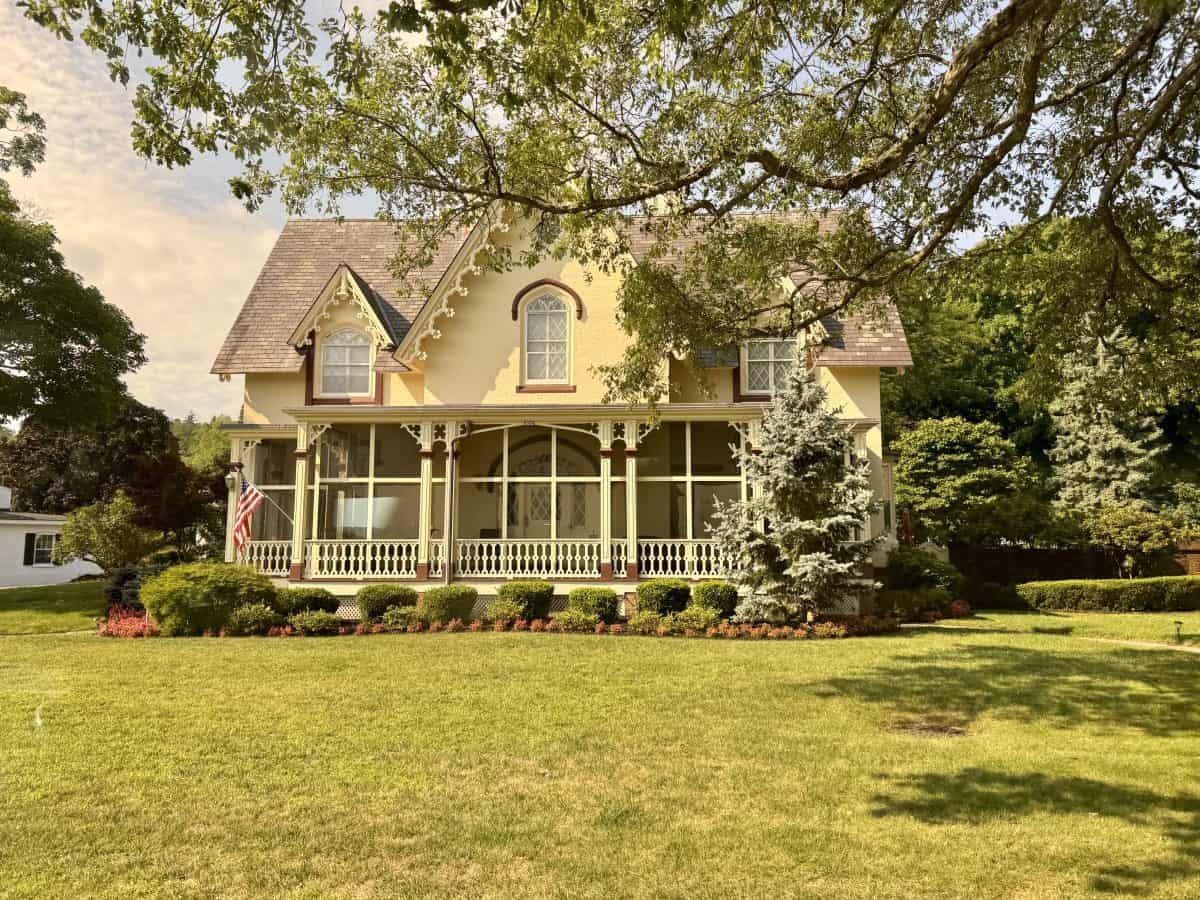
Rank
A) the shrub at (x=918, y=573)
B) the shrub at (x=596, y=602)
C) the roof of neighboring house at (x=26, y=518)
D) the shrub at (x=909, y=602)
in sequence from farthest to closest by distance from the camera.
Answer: the roof of neighboring house at (x=26, y=518), the shrub at (x=918, y=573), the shrub at (x=909, y=602), the shrub at (x=596, y=602)

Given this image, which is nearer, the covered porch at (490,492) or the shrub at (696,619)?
the shrub at (696,619)

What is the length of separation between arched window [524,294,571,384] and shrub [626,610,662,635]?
7.04 meters

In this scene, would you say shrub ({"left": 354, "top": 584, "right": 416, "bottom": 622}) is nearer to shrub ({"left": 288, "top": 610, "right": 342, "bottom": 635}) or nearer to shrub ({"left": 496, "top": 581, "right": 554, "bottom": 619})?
shrub ({"left": 288, "top": 610, "right": 342, "bottom": 635})

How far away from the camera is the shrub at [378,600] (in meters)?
17.4

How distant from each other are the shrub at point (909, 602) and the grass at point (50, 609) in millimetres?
17703

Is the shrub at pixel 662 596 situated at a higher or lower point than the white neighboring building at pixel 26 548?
lower

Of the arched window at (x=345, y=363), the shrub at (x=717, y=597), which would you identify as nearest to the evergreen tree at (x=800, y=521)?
the shrub at (x=717, y=597)

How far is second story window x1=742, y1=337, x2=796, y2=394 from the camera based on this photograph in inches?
851

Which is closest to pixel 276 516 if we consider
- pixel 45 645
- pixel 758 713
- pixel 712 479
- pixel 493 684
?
pixel 45 645

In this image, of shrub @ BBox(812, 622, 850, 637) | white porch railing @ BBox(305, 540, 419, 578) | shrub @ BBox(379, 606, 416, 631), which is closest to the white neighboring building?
white porch railing @ BBox(305, 540, 419, 578)

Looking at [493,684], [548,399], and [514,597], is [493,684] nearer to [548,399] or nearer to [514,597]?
[514,597]

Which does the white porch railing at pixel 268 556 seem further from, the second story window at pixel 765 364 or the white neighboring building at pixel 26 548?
the white neighboring building at pixel 26 548

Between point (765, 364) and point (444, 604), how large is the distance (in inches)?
407

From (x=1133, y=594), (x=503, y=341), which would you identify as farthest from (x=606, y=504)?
(x=1133, y=594)
